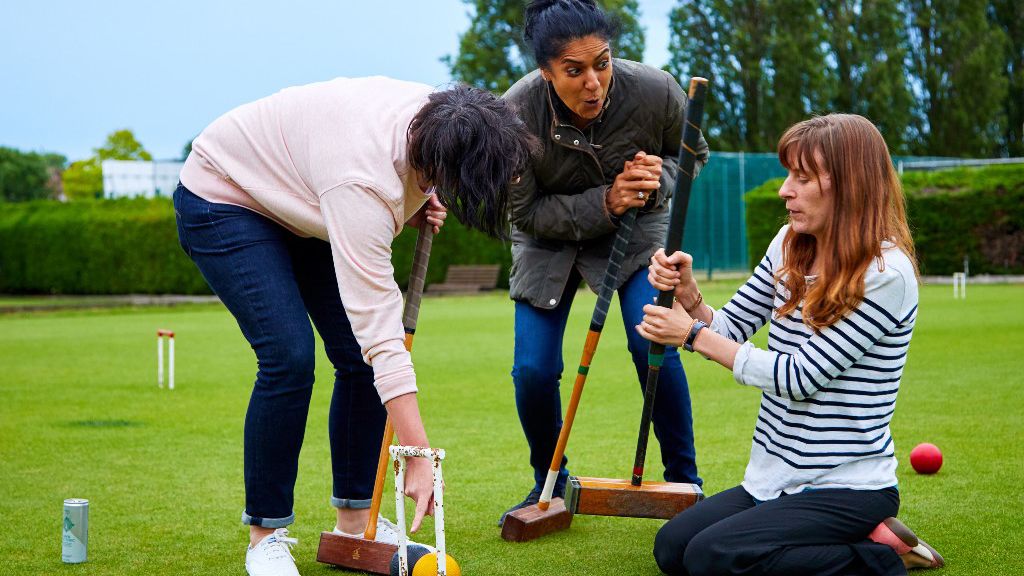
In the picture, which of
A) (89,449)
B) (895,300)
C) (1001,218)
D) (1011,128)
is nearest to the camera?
(895,300)

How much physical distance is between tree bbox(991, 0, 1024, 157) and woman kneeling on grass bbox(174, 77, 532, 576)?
44.9 m

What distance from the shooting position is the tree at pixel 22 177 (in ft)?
214

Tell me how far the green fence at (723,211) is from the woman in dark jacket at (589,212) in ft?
78.5

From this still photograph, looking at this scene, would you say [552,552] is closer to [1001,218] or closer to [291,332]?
[291,332]

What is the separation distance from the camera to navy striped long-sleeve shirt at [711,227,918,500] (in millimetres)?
3104

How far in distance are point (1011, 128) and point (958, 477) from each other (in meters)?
43.6

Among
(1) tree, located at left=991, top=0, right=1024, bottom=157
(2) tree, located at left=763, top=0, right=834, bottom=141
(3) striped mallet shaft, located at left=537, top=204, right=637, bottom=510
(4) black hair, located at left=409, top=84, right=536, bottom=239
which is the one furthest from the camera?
(1) tree, located at left=991, top=0, right=1024, bottom=157

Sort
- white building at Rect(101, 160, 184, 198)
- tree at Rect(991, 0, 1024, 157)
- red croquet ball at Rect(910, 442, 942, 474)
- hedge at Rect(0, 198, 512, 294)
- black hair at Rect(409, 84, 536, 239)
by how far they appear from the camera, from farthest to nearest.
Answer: tree at Rect(991, 0, 1024, 157)
white building at Rect(101, 160, 184, 198)
hedge at Rect(0, 198, 512, 294)
red croquet ball at Rect(910, 442, 942, 474)
black hair at Rect(409, 84, 536, 239)

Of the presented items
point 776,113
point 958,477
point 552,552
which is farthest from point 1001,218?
point 552,552

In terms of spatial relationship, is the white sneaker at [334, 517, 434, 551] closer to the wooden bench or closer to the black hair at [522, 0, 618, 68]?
the black hair at [522, 0, 618, 68]

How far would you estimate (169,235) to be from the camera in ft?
89.4

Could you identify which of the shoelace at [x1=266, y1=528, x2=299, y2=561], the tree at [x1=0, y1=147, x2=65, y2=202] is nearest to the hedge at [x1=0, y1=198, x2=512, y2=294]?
the shoelace at [x1=266, y1=528, x2=299, y2=561]

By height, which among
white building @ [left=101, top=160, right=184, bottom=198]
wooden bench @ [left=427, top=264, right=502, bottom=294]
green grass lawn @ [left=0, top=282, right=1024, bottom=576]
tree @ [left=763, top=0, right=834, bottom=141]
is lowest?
wooden bench @ [left=427, top=264, right=502, bottom=294]

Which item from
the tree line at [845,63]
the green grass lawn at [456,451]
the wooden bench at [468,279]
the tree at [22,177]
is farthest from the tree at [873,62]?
the tree at [22,177]
